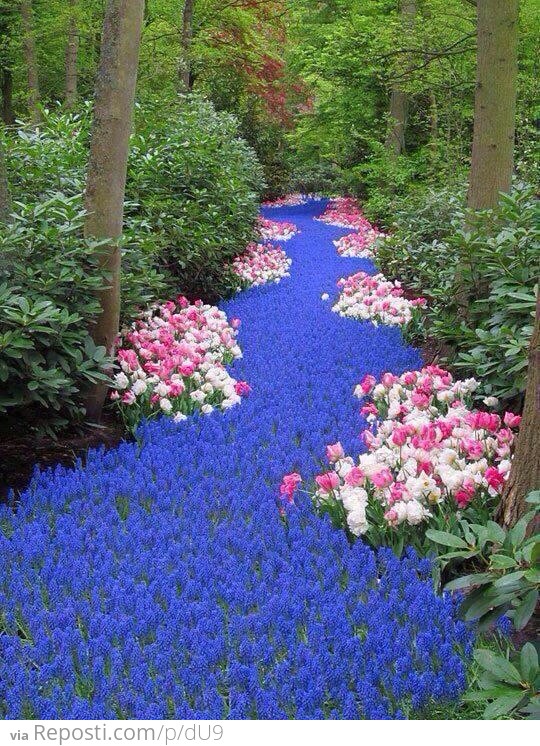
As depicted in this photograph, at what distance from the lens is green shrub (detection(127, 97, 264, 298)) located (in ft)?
22.0

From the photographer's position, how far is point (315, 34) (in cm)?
1872

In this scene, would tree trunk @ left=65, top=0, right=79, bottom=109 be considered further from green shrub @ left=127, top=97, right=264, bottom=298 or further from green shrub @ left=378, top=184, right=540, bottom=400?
green shrub @ left=378, top=184, right=540, bottom=400

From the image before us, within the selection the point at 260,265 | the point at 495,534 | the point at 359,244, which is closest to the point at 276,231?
the point at 359,244

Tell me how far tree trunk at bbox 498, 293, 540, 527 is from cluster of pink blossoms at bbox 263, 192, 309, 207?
792 inches

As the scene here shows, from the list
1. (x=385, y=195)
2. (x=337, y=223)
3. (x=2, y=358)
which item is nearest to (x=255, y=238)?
(x=385, y=195)

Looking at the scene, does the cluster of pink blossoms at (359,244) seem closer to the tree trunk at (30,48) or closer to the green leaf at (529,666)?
the tree trunk at (30,48)

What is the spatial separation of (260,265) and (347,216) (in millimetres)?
8178

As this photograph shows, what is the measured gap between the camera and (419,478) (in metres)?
3.00

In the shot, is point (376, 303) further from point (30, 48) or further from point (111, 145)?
point (30, 48)

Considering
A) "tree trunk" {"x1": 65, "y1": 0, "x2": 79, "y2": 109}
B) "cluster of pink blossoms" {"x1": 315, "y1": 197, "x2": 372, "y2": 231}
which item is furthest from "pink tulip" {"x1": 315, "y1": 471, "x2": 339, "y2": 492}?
"tree trunk" {"x1": 65, "y1": 0, "x2": 79, "y2": 109}

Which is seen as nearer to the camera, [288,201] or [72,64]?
[72,64]

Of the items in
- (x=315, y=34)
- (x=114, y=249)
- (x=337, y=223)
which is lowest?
(x=337, y=223)

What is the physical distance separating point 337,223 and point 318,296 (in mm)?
8954

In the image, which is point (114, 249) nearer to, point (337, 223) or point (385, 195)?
point (385, 195)
